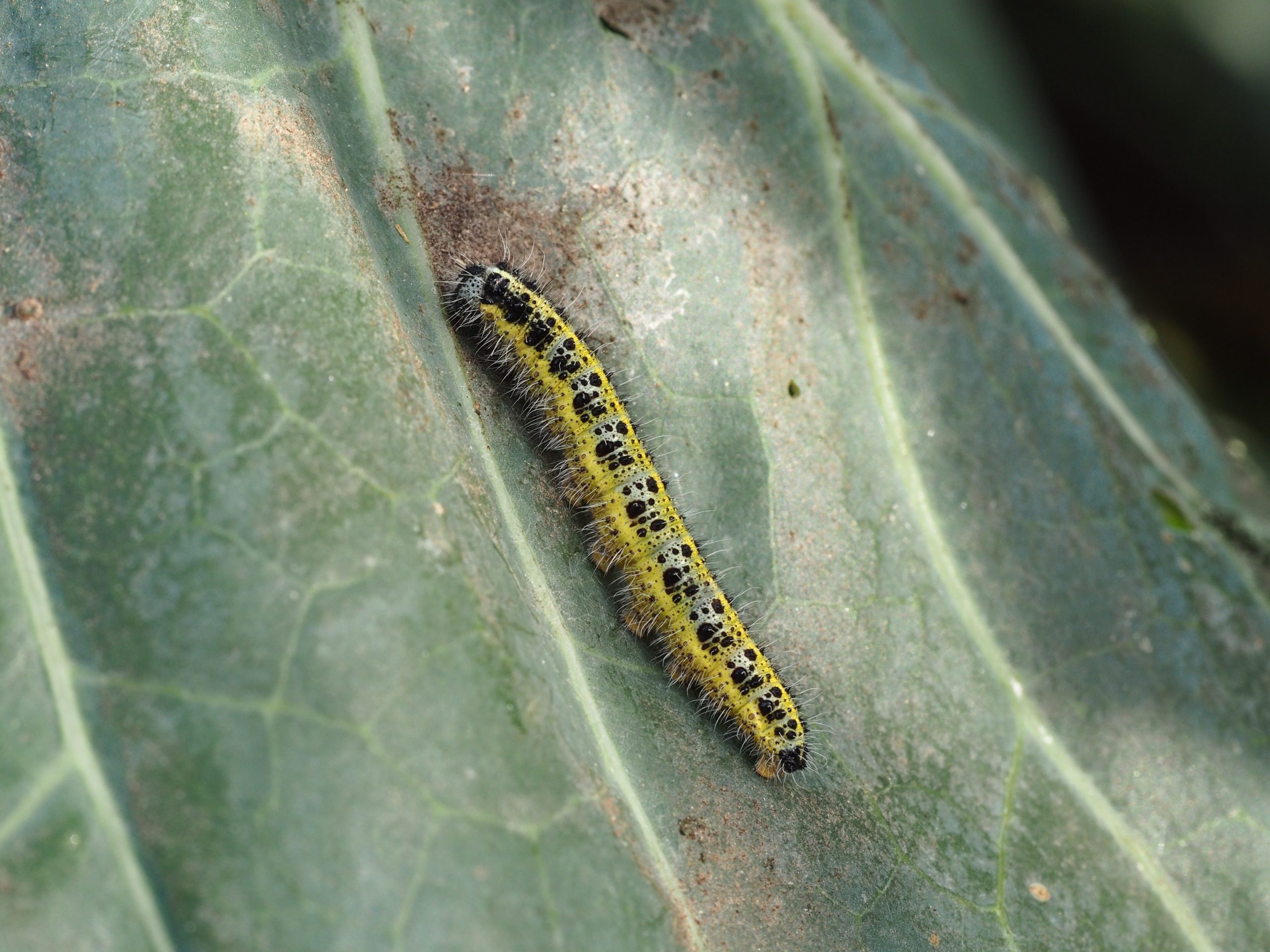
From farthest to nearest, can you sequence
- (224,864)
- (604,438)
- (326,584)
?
(604,438) → (326,584) → (224,864)

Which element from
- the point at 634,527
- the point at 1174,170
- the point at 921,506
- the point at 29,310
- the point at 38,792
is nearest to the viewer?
the point at 38,792

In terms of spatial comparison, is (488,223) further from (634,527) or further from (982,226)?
(982,226)

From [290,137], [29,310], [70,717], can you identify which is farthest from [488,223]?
[70,717]

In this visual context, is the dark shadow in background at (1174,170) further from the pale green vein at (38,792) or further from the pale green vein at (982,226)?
the pale green vein at (38,792)

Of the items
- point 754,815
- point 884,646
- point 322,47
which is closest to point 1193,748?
point 884,646

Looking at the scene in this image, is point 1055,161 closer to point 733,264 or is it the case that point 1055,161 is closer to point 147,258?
point 733,264

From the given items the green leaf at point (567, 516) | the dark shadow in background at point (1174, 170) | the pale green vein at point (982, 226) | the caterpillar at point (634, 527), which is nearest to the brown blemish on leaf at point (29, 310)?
the green leaf at point (567, 516)

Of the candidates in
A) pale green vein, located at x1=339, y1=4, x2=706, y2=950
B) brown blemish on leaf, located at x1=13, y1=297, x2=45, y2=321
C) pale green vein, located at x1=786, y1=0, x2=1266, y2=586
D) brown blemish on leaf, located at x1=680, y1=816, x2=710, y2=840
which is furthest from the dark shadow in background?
brown blemish on leaf, located at x1=13, y1=297, x2=45, y2=321
